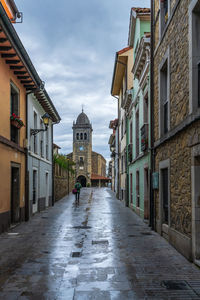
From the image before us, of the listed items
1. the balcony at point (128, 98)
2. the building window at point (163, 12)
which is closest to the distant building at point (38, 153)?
the balcony at point (128, 98)

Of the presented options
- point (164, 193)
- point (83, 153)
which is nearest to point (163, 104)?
point (164, 193)

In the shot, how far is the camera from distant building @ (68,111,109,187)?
7575 cm

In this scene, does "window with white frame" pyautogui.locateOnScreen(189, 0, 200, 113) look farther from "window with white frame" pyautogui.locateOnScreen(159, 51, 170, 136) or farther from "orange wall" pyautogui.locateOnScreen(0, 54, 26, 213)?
"orange wall" pyautogui.locateOnScreen(0, 54, 26, 213)

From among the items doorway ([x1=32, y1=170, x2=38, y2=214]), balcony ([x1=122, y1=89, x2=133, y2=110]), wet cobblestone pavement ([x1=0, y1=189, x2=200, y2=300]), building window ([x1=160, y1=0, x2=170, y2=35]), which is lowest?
wet cobblestone pavement ([x1=0, y1=189, x2=200, y2=300])

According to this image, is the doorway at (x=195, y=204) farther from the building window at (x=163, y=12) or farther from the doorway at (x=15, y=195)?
the doorway at (x=15, y=195)

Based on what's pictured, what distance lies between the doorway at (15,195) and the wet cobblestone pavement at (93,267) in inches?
97.2

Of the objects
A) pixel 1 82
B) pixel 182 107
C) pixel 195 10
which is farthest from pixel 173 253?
pixel 1 82

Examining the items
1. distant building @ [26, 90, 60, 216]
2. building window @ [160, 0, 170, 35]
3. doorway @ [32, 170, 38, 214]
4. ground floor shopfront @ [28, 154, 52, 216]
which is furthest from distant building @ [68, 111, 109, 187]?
building window @ [160, 0, 170, 35]

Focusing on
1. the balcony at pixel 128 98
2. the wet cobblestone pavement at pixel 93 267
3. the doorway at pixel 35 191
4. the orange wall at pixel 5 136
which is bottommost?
the wet cobblestone pavement at pixel 93 267

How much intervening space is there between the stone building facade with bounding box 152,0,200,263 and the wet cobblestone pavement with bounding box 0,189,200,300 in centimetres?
58

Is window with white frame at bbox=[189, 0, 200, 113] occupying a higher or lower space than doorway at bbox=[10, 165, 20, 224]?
higher

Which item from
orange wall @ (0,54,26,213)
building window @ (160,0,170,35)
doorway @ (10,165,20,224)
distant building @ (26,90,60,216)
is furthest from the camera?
distant building @ (26,90,60,216)

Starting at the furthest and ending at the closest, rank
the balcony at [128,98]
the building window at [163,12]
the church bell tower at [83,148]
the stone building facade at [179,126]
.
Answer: the church bell tower at [83,148] → the balcony at [128,98] → the building window at [163,12] → the stone building facade at [179,126]

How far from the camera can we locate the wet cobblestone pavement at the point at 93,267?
504 centimetres
